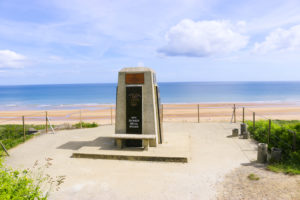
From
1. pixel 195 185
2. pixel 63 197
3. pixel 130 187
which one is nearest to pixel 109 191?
pixel 130 187

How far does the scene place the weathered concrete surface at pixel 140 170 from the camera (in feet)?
17.6

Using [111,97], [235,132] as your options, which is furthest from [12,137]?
[111,97]

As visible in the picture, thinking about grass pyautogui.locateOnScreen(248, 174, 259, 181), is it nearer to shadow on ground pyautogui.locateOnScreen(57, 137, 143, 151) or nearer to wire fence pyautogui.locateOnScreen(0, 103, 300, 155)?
shadow on ground pyautogui.locateOnScreen(57, 137, 143, 151)

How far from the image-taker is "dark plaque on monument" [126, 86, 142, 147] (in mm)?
8734

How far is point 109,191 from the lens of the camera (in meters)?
5.45

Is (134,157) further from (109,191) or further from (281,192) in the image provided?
(281,192)

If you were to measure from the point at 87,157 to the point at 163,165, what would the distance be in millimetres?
2758

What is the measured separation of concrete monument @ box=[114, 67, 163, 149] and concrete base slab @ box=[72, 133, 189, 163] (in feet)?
1.45

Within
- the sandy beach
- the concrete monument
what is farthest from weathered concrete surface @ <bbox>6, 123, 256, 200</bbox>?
the sandy beach

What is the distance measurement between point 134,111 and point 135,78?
128 centimetres

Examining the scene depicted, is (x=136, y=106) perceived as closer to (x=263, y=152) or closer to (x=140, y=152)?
(x=140, y=152)

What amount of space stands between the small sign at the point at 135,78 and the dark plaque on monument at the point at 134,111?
235mm

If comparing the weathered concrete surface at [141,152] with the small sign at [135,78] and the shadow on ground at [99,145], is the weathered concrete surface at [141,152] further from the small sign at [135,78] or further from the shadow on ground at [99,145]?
the small sign at [135,78]

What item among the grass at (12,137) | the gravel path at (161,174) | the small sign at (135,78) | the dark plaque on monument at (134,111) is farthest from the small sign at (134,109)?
the grass at (12,137)
